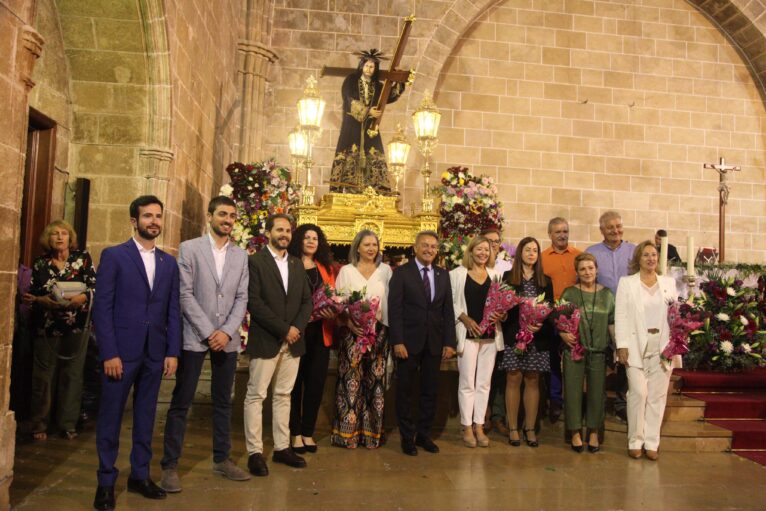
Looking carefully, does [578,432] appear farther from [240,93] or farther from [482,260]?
[240,93]

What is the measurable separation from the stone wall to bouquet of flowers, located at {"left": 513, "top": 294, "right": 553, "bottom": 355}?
583 centimetres

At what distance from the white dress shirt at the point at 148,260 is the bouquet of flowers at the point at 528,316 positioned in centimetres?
272

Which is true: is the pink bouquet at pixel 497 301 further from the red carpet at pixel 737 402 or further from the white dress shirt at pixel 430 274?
the red carpet at pixel 737 402

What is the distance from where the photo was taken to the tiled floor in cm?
361

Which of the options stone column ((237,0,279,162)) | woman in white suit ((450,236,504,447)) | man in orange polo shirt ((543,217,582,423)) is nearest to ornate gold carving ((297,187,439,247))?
man in orange polo shirt ((543,217,582,423))

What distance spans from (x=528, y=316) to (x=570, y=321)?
317 mm

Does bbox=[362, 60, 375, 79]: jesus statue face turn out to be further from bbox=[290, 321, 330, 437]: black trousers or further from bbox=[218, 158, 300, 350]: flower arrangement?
bbox=[290, 321, 330, 437]: black trousers

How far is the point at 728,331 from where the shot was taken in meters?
6.06

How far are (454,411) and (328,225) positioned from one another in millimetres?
2928

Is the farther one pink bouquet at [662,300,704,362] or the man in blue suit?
pink bouquet at [662,300,704,362]

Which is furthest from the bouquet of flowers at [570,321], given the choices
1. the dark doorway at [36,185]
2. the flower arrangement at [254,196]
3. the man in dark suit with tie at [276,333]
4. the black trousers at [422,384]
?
the dark doorway at [36,185]

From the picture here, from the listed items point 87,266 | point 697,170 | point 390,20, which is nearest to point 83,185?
point 87,266

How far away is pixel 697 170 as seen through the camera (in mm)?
11375

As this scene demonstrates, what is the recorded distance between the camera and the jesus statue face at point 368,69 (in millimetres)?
8461
